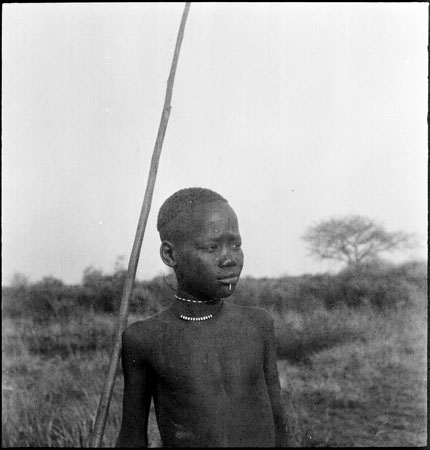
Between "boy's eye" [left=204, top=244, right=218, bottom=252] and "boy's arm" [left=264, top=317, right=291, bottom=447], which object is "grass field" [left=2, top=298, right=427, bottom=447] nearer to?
"boy's arm" [left=264, top=317, right=291, bottom=447]

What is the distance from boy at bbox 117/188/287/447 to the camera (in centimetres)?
220

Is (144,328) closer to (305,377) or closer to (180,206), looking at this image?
(180,206)

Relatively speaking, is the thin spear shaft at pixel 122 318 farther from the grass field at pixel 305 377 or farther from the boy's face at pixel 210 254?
the grass field at pixel 305 377

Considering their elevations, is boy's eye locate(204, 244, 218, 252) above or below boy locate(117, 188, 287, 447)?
above

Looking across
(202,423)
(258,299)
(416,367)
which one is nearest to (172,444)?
(202,423)

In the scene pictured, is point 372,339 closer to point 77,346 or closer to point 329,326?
point 329,326

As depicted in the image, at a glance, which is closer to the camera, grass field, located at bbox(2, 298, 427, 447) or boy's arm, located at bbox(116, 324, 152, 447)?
boy's arm, located at bbox(116, 324, 152, 447)

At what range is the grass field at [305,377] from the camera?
438 centimetres

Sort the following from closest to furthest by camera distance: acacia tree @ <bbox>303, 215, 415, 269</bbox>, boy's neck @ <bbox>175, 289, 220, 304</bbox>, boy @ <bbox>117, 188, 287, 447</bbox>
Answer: boy @ <bbox>117, 188, 287, 447</bbox>, boy's neck @ <bbox>175, 289, 220, 304</bbox>, acacia tree @ <bbox>303, 215, 415, 269</bbox>

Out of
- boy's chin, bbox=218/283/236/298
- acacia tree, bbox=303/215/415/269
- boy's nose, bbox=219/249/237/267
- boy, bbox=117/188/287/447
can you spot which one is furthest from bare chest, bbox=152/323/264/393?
acacia tree, bbox=303/215/415/269

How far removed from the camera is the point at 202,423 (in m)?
2.19

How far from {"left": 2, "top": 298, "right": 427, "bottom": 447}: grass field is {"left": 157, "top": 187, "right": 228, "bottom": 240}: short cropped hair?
233 centimetres

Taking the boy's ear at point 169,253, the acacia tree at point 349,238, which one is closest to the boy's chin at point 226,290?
the boy's ear at point 169,253

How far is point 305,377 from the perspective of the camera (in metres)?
4.53
